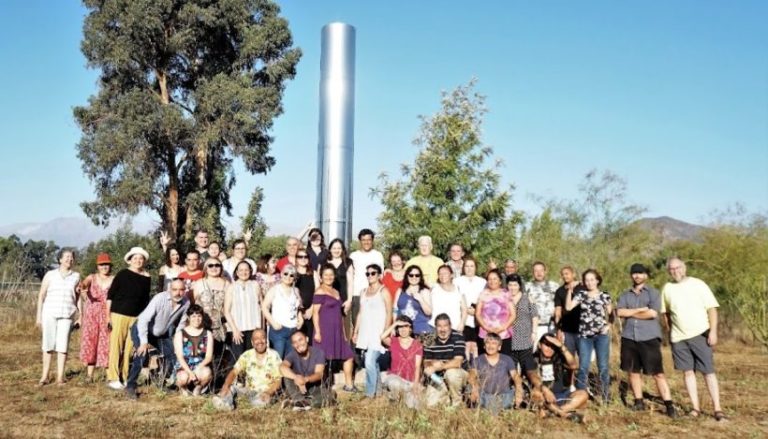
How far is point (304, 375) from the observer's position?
677 cm

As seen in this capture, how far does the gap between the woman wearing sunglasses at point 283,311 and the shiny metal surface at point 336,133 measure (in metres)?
7.34

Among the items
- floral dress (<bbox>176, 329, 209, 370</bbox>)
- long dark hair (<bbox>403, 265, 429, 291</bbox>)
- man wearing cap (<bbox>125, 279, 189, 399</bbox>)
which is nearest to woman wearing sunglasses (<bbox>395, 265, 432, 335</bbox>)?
long dark hair (<bbox>403, 265, 429, 291</bbox>)

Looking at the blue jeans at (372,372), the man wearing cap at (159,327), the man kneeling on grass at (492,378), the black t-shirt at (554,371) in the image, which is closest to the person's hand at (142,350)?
the man wearing cap at (159,327)

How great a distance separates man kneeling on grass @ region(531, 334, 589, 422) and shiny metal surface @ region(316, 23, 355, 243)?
784 centimetres

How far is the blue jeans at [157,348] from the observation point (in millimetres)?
7066

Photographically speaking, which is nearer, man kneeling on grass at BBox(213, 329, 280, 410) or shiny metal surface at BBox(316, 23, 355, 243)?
man kneeling on grass at BBox(213, 329, 280, 410)

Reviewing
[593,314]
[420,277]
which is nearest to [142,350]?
[420,277]

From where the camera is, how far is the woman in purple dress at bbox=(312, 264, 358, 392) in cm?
730

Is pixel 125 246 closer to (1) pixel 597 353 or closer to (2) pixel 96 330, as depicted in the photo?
(2) pixel 96 330

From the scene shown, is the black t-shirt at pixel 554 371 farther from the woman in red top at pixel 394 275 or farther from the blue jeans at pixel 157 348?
the blue jeans at pixel 157 348

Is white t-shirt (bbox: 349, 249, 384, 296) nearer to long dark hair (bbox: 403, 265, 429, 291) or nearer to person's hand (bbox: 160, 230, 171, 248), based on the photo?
long dark hair (bbox: 403, 265, 429, 291)

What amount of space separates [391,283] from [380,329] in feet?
2.55

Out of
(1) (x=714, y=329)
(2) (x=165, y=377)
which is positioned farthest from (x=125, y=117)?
(1) (x=714, y=329)

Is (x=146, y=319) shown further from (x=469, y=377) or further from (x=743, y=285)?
(x=743, y=285)
